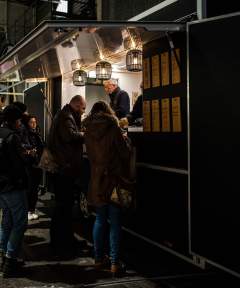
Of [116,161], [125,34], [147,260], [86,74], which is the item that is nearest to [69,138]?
[116,161]

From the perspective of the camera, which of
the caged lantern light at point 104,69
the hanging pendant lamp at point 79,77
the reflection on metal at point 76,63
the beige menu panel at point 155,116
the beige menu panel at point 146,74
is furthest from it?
the hanging pendant lamp at point 79,77

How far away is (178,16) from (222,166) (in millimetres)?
2325

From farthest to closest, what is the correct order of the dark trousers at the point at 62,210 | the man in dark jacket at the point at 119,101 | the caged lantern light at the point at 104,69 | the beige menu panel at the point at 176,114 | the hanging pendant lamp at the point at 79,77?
the hanging pendant lamp at the point at 79,77
the caged lantern light at the point at 104,69
the man in dark jacket at the point at 119,101
the dark trousers at the point at 62,210
the beige menu panel at the point at 176,114

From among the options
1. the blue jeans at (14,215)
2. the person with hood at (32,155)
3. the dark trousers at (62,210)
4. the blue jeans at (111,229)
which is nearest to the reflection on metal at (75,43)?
the person with hood at (32,155)

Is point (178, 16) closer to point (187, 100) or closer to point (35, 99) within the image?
point (187, 100)

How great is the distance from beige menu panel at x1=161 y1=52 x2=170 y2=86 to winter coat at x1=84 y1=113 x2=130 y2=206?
1.09 meters

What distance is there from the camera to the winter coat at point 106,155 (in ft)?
17.5

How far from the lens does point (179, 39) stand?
221 inches

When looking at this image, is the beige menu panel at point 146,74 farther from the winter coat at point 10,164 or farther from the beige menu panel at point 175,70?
the winter coat at point 10,164

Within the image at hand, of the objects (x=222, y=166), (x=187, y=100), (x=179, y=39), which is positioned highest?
(x=179, y=39)

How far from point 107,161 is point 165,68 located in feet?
5.44

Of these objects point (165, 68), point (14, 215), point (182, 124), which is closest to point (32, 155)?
point (14, 215)

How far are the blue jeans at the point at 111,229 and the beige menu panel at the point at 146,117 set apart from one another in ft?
4.92

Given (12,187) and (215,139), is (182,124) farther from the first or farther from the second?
(12,187)
